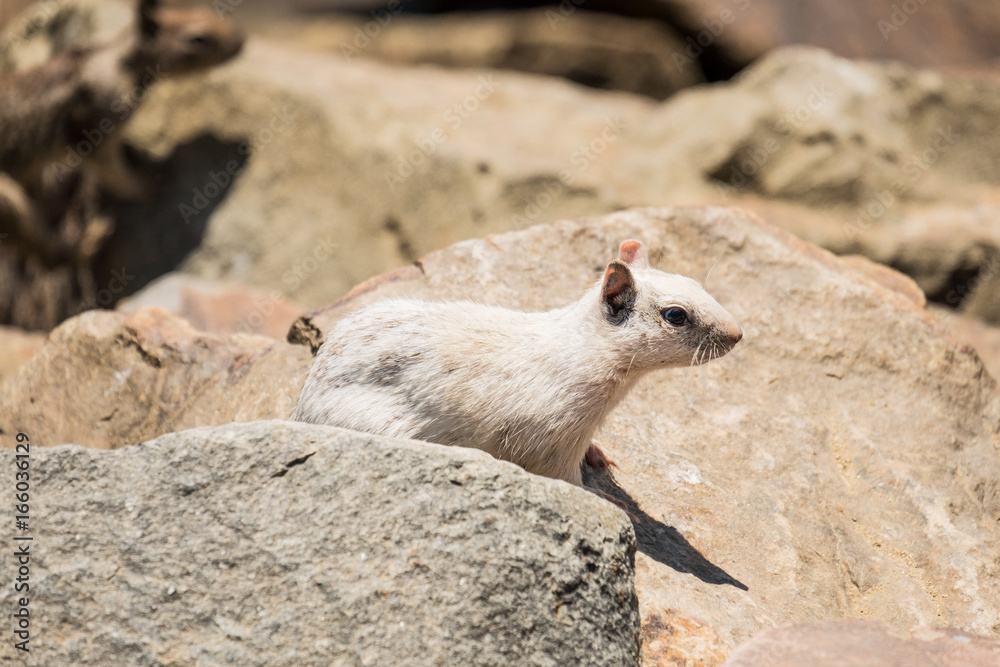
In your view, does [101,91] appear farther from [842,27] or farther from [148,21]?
[842,27]

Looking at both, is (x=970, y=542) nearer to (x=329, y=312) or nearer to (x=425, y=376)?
(x=425, y=376)

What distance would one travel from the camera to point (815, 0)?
17.7 m

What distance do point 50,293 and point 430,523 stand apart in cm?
1186

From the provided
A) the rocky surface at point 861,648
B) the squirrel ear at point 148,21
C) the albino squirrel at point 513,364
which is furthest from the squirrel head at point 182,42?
the rocky surface at point 861,648

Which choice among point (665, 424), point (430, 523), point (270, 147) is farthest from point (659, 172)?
point (430, 523)

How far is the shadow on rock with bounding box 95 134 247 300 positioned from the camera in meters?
12.3
